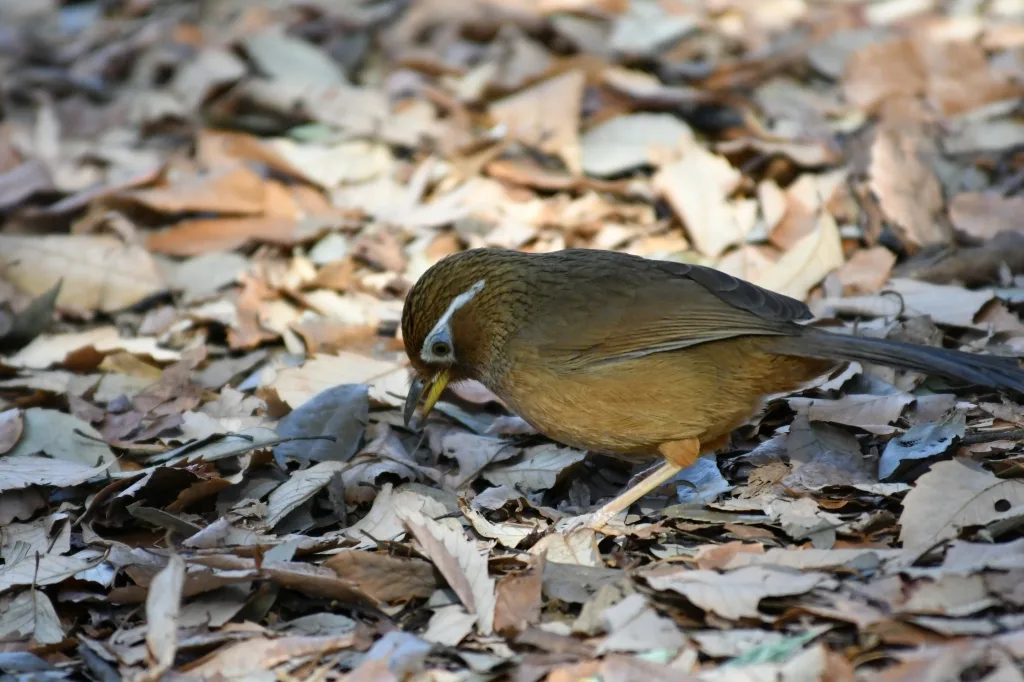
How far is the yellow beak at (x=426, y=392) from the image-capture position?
474 centimetres

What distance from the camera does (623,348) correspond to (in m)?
4.47

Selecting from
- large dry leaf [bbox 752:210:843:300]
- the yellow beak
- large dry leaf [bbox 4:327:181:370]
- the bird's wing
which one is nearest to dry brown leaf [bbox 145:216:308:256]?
large dry leaf [bbox 4:327:181:370]

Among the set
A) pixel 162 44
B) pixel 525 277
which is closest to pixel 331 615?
pixel 525 277

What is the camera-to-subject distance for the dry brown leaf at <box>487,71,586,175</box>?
679 centimetres

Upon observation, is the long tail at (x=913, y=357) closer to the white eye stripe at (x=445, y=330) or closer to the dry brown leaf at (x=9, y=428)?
the white eye stripe at (x=445, y=330)

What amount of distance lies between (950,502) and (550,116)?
393 cm

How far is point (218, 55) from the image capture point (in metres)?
7.87

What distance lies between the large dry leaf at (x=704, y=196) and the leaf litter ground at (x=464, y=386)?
0.08 feet

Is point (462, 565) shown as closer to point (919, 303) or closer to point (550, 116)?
point (919, 303)

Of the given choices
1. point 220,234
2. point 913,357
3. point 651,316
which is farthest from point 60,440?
point 913,357

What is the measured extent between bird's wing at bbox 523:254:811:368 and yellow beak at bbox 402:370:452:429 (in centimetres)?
41

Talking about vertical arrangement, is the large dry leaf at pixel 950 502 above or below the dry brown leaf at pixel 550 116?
below

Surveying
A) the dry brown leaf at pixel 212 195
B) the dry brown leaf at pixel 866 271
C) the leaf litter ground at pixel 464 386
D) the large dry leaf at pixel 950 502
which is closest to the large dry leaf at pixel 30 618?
the leaf litter ground at pixel 464 386

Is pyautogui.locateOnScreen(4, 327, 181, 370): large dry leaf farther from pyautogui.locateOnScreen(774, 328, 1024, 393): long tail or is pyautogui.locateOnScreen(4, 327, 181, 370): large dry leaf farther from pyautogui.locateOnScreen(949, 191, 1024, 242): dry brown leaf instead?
pyautogui.locateOnScreen(949, 191, 1024, 242): dry brown leaf
